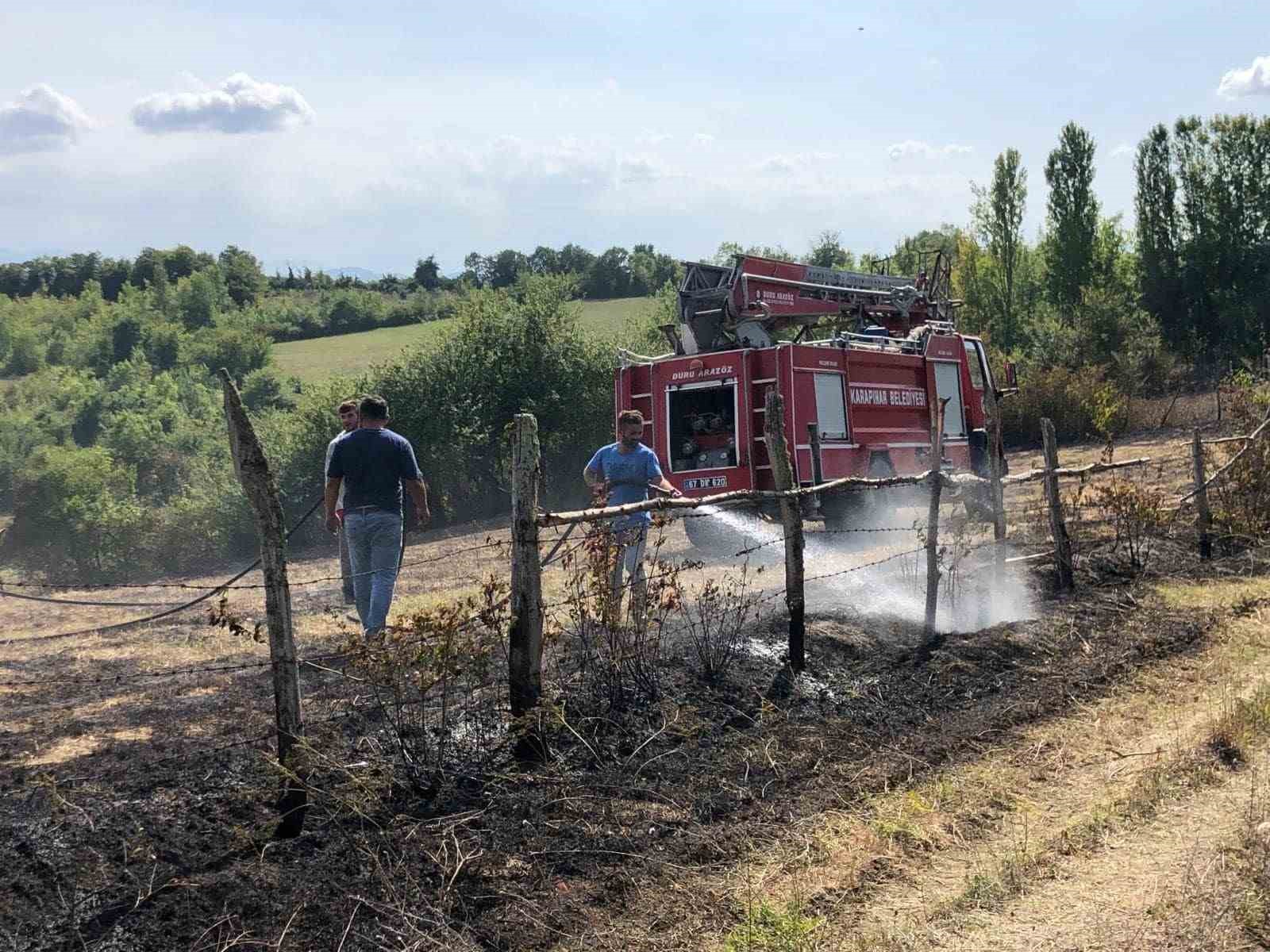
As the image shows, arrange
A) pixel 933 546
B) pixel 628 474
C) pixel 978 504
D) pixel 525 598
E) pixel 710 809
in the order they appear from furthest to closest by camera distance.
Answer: pixel 978 504 → pixel 933 546 → pixel 628 474 → pixel 525 598 → pixel 710 809

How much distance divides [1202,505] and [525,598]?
9.07 meters

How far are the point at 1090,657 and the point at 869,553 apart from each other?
4.90m

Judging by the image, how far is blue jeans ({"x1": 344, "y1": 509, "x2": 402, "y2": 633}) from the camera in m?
8.27

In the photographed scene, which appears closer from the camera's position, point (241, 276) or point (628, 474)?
point (628, 474)

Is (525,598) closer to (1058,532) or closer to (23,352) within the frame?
(1058,532)

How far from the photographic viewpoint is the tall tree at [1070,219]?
4559cm

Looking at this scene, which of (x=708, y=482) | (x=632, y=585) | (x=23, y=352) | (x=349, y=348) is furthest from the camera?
(x=23, y=352)

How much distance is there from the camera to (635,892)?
5.25 m

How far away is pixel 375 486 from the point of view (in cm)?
838

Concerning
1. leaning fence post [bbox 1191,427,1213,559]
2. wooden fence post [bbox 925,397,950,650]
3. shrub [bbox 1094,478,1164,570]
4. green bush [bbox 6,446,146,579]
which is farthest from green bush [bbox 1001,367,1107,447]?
wooden fence post [bbox 925,397,950,650]

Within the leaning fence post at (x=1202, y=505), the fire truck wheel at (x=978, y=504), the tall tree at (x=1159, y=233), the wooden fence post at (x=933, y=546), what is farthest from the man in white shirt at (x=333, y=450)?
the tall tree at (x=1159, y=233)

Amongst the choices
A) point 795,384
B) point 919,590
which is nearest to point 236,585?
point 795,384

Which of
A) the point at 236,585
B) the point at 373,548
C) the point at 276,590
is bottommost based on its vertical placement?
the point at 236,585

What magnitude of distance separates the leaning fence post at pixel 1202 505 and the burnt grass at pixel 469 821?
18.0 feet
